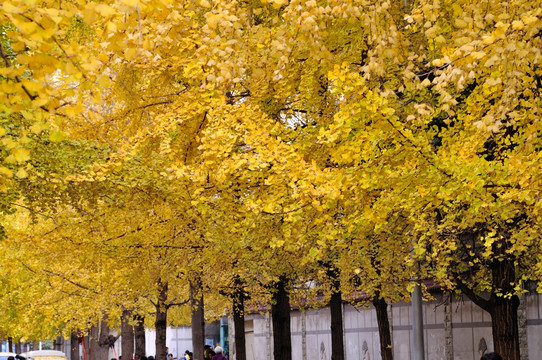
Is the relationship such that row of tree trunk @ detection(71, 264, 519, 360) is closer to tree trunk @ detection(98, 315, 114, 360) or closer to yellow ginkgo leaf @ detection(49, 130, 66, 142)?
tree trunk @ detection(98, 315, 114, 360)

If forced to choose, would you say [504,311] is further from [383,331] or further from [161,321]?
[161,321]

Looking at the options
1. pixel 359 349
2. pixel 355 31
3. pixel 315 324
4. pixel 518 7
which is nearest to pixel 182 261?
pixel 355 31

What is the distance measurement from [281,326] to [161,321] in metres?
7.03

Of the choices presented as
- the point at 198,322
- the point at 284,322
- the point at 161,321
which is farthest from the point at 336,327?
the point at 161,321

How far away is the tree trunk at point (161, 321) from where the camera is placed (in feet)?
82.5

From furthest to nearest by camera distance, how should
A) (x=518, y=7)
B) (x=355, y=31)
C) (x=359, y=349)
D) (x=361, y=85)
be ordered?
(x=359, y=349), (x=355, y=31), (x=361, y=85), (x=518, y=7)

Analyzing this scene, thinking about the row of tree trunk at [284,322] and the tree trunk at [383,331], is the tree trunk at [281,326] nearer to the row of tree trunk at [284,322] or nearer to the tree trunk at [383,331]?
the row of tree trunk at [284,322]

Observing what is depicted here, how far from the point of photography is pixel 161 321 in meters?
25.9

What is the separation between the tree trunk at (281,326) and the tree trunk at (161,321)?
5375mm

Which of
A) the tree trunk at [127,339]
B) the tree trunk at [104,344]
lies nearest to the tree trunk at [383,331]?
the tree trunk at [127,339]

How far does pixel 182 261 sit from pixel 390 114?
29.3 ft

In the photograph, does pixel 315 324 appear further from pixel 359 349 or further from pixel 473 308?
pixel 473 308

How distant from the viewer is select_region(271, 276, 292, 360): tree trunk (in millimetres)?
19953

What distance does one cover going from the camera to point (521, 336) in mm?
22375
